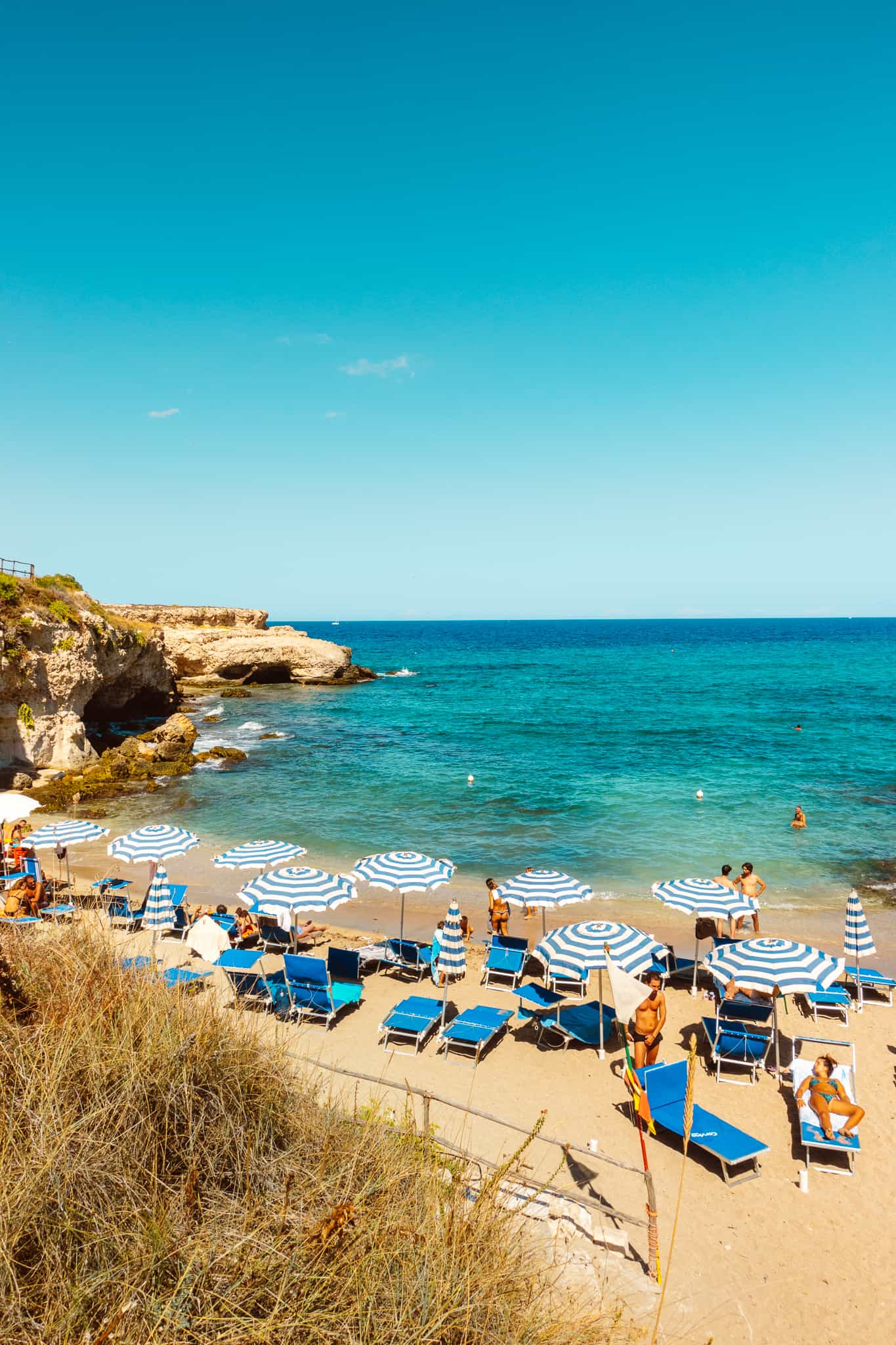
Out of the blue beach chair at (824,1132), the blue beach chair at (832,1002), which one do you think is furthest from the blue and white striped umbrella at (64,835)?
the blue beach chair at (832,1002)

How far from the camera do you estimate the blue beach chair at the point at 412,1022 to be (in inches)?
376

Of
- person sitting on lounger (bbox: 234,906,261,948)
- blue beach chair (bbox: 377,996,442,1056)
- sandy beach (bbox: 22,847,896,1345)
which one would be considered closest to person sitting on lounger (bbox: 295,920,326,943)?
person sitting on lounger (bbox: 234,906,261,948)

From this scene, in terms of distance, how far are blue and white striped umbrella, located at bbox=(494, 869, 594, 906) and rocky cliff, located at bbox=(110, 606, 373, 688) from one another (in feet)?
167

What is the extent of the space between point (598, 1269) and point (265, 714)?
144ft

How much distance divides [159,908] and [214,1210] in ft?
33.2

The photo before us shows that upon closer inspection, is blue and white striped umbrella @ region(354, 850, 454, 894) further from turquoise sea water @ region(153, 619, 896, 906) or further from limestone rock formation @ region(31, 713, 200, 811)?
limestone rock formation @ region(31, 713, 200, 811)

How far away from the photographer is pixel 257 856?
1343 cm

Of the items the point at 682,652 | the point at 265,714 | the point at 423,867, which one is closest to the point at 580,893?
the point at 423,867

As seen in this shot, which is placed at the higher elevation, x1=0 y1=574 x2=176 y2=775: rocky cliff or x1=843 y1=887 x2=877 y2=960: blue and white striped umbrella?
x1=0 y1=574 x2=176 y2=775: rocky cliff

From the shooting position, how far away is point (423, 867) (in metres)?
12.2

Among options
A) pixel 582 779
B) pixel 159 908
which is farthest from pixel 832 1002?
pixel 582 779

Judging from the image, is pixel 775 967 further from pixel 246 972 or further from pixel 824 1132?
pixel 246 972

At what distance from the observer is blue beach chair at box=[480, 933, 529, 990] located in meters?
11.9

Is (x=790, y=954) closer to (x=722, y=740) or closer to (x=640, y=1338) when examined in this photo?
(x=640, y=1338)
